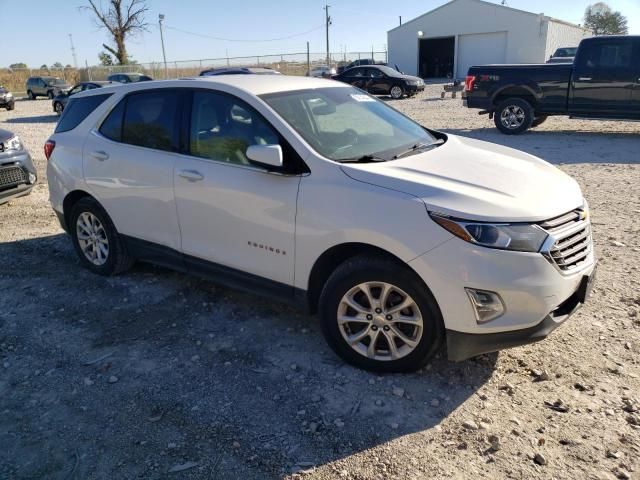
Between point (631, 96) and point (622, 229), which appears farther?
point (631, 96)

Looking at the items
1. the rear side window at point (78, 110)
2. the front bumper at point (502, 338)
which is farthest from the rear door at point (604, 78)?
the rear side window at point (78, 110)

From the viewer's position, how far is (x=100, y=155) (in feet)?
15.0

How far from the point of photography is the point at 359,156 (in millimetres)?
3459

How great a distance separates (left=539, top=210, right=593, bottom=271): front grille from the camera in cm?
287

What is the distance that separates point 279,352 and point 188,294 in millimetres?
1328

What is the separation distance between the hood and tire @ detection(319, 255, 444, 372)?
0.46 m

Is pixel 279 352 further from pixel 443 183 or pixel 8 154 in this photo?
pixel 8 154

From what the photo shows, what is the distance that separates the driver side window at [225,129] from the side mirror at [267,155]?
8.5 inches

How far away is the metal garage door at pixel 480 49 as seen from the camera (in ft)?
124

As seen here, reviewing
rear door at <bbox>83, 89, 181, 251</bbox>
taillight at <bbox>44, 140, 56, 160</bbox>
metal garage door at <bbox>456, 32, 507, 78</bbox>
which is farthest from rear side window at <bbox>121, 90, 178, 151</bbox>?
metal garage door at <bbox>456, 32, 507, 78</bbox>

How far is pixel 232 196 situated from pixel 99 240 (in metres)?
1.97

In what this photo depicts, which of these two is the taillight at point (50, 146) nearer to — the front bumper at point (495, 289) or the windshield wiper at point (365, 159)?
the windshield wiper at point (365, 159)

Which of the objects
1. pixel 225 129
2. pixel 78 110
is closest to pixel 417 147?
pixel 225 129

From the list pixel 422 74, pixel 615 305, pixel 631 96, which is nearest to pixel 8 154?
pixel 615 305
